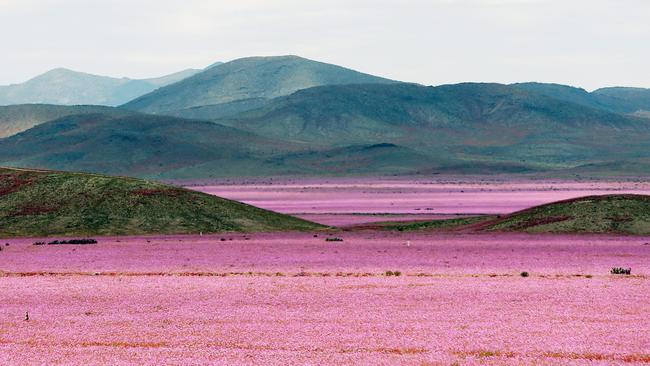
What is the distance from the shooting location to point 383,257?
56.3 meters

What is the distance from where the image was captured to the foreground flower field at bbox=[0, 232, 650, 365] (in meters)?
24.4

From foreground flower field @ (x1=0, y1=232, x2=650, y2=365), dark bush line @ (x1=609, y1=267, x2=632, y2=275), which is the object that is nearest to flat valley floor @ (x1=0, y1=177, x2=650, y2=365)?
foreground flower field @ (x1=0, y1=232, x2=650, y2=365)

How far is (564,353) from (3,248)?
47.7m

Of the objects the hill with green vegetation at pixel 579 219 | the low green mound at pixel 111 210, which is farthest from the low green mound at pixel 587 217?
the low green mound at pixel 111 210

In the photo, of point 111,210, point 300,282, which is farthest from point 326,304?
point 111,210

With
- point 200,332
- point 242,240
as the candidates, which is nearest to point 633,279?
point 200,332

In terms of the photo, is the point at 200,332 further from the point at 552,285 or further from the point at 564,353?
the point at 552,285

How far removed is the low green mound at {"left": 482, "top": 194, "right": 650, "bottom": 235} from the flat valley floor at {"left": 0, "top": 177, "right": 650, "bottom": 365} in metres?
8.01

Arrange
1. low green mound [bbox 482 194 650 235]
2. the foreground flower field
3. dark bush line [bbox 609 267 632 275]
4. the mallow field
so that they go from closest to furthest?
the foreground flower field
the mallow field
dark bush line [bbox 609 267 632 275]
low green mound [bbox 482 194 650 235]

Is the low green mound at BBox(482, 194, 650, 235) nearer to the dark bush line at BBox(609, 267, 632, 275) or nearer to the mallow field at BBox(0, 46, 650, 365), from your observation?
the mallow field at BBox(0, 46, 650, 365)

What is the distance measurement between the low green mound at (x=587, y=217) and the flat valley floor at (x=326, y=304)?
8.01 meters

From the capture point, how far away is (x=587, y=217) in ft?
251

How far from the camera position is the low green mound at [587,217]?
243 ft

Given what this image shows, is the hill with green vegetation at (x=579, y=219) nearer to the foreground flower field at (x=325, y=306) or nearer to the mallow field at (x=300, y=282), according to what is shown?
the mallow field at (x=300, y=282)
